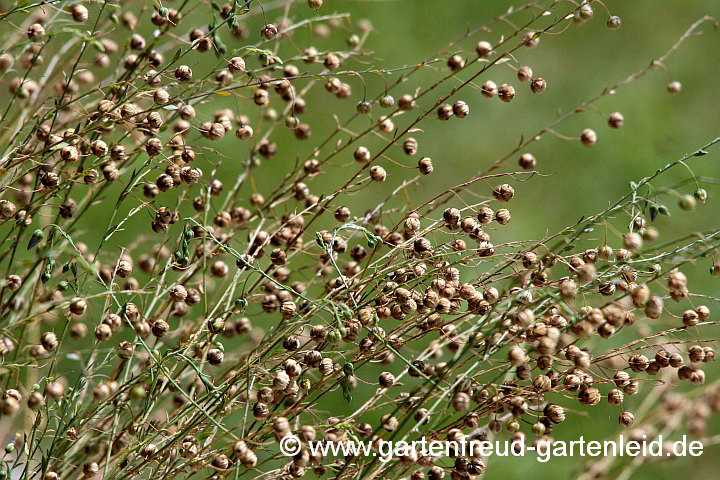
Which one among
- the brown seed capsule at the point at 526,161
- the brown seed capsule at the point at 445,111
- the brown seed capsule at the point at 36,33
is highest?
the brown seed capsule at the point at 36,33

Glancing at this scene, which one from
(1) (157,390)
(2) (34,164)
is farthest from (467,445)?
(2) (34,164)

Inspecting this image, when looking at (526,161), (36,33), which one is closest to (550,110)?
(526,161)

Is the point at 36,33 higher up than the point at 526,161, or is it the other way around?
the point at 36,33

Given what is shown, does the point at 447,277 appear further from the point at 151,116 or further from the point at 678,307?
the point at 678,307

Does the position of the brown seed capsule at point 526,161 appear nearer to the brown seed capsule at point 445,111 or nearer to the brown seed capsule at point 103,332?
the brown seed capsule at point 445,111

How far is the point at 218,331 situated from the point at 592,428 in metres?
0.87

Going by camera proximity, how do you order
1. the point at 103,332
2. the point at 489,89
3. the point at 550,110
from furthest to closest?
1. the point at 550,110
2. the point at 489,89
3. the point at 103,332

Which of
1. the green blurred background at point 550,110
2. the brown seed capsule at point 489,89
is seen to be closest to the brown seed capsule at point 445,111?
the brown seed capsule at point 489,89

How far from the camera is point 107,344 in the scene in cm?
116

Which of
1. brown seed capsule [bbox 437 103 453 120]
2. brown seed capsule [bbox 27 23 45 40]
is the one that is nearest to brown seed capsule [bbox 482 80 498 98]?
brown seed capsule [bbox 437 103 453 120]

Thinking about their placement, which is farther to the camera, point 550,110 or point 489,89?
point 550,110

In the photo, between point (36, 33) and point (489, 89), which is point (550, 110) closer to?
point (489, 89)

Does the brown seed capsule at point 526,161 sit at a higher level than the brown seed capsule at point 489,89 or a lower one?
lower

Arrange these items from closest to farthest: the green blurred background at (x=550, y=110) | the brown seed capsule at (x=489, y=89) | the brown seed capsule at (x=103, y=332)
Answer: the brown seed capsule at (x=103, y=332) < the brown seed capsule at (x=489, y=89) < the green blurred background at (x=550, y=110)
